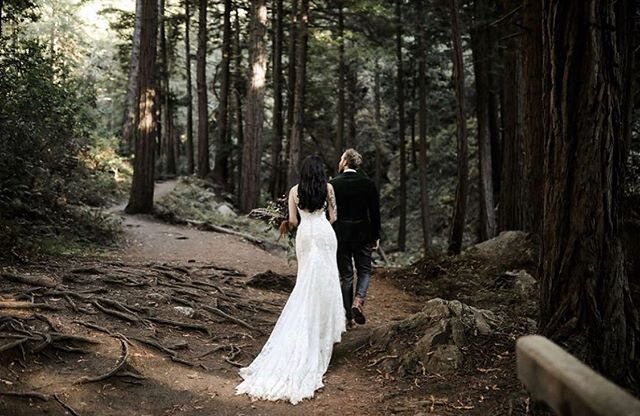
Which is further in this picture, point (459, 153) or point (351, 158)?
point (459, 153)

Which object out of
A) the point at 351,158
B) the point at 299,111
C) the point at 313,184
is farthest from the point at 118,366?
the point at 299,111

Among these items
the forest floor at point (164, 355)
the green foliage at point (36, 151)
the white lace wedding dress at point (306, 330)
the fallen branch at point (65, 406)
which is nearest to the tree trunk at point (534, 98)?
the forest floor at point (164, 355)

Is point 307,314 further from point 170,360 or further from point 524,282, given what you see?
point 524,282

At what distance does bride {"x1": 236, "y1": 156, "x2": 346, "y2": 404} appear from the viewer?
5.77 meters

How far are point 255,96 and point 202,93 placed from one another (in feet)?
28.1

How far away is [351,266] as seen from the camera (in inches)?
293

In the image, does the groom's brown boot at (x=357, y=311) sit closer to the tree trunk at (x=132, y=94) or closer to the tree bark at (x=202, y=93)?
the tree bark at (x=202, y=93)

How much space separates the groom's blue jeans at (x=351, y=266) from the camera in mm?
7379

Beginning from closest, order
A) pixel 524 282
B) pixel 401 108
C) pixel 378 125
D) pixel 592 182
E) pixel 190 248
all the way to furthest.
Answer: pixel 592 182
pixel 524 282
pixel 190 248
pixel 401 108
pixel 378 125

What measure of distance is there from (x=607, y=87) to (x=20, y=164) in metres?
10.3

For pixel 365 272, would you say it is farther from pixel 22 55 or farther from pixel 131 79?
pixel 131 79

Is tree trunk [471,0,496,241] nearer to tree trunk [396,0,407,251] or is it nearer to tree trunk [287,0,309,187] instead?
tree trunk [396,0,407,251]

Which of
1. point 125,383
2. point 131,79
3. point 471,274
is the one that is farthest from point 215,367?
point 131,79

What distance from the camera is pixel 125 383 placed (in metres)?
5.48
